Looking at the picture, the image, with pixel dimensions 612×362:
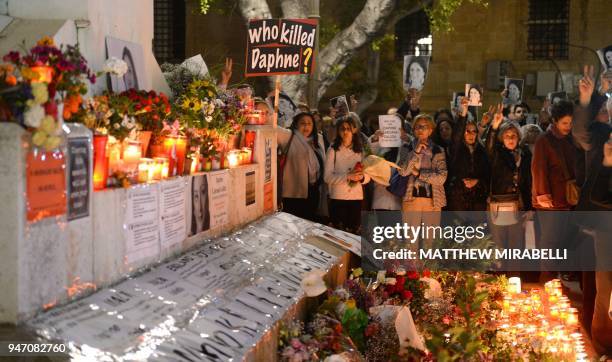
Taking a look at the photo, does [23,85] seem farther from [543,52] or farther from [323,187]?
[543,52]

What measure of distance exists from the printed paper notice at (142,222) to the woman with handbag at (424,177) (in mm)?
6154

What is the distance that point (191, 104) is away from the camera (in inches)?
324

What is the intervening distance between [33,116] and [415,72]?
11.2m

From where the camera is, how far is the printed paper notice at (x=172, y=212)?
23.1ft

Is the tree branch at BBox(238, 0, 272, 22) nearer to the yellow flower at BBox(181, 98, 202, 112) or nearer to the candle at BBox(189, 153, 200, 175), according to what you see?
the yellow flower at BBox(181, 98, 202, 112)

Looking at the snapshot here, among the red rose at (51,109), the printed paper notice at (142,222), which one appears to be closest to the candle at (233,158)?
the printed paper notice at (142,222)

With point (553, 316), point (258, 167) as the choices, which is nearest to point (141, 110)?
point (258, 167)

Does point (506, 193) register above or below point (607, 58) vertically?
below

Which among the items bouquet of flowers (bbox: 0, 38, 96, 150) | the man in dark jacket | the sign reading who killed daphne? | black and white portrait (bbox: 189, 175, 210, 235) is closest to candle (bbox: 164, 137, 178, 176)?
black and white portrait (bbox: 189, 175, 210, 235)

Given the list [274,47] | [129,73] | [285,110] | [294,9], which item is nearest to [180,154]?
[129,73]

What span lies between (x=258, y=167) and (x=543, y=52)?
22568 millimetres

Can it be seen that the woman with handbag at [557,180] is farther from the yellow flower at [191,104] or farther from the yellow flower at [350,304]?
the yellow flower at [191,104]

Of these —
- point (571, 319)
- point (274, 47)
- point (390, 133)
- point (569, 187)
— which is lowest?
point (571, 319)

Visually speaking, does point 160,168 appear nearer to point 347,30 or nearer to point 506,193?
point 506,193
